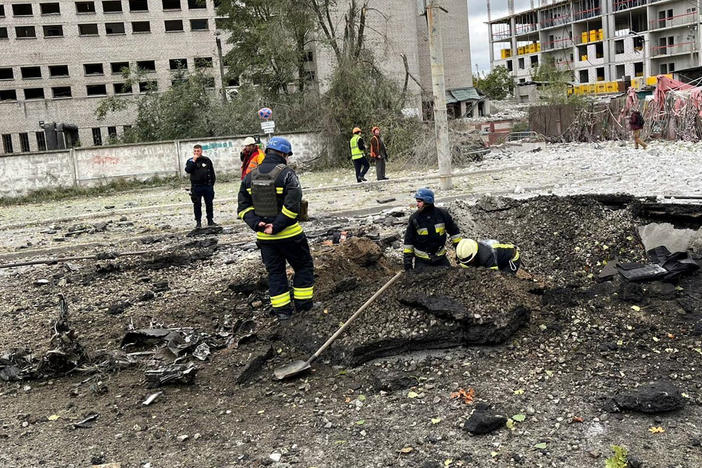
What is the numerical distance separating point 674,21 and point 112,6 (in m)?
50.3

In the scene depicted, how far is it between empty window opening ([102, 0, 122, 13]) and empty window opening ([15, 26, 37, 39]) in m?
6.05

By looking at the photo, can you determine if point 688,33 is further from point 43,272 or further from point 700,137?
point 43,272

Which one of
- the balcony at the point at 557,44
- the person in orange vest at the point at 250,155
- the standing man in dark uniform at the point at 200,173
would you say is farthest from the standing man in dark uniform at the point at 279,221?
the balcony at the point at 557,44

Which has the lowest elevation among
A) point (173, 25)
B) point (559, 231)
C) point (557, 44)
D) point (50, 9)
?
point (559, 231)

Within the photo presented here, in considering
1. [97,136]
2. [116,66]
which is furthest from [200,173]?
[116,66]

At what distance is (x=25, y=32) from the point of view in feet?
189

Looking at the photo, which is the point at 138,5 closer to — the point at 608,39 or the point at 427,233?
the point at 608,39

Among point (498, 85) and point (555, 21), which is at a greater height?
point (555, 21)

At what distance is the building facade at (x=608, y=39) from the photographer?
207 feet

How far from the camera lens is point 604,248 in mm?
7719

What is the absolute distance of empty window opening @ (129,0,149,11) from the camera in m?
59.2

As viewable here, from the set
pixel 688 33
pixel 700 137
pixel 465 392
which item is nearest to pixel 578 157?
pixel 700 137

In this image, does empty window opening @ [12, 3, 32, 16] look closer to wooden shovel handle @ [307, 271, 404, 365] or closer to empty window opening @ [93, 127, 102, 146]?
empty window opening @ [93, 127, 102, 146]

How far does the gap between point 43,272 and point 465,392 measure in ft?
24.9
